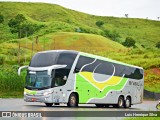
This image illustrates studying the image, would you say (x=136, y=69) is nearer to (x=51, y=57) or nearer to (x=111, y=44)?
(x=51, y=57)

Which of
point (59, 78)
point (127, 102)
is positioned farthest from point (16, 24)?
point (59, 78)

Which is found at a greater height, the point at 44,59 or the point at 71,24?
the point at 71,24

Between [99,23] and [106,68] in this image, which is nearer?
[106,68]

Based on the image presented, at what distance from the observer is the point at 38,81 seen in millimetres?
27953

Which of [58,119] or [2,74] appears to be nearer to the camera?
[58,119]

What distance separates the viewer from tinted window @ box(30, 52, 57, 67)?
91.3 ft

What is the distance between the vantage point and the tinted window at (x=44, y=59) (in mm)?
27837

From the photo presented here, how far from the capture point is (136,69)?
34281 millimetres

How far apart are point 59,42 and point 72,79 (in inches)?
3350

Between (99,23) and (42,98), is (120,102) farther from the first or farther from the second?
(99,23)

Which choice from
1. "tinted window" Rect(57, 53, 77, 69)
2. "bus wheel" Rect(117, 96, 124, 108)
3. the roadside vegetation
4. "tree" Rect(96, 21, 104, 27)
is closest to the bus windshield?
"tinted window" Rect(57, 53, 77, 69)

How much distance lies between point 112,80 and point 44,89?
6.00 meters

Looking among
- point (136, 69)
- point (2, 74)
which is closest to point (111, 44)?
point (2, 74)

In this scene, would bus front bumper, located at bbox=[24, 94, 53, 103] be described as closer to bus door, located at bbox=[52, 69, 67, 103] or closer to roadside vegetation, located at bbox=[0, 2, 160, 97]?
bus door, located at bbox=[52, 69, 67, 103]
